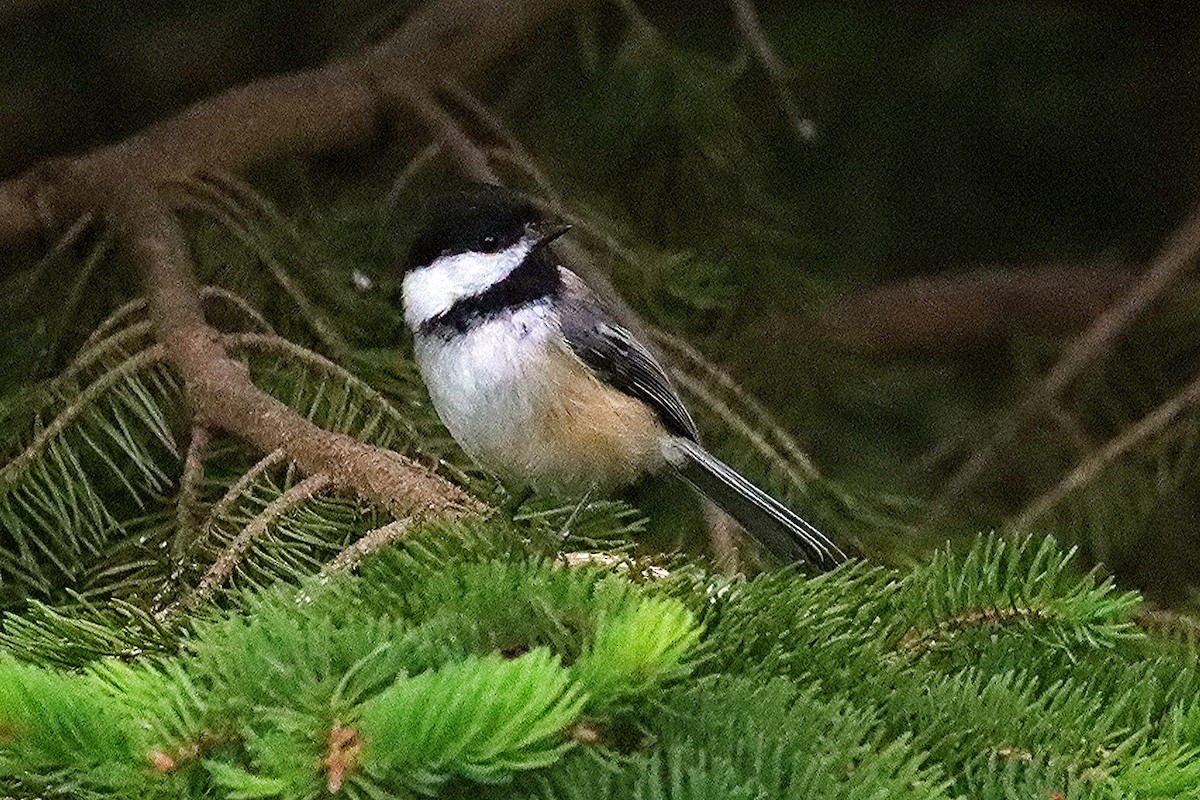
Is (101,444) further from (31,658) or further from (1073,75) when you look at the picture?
(1073,75)

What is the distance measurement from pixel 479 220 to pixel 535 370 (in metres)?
0.18

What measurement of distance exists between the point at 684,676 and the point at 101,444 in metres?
0.82

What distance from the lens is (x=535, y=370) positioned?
1.80 meters

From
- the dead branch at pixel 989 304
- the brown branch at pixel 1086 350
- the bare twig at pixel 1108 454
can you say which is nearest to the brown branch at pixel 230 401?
the bare twig at pixel 1108 454

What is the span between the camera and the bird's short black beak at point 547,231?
68.5 inches

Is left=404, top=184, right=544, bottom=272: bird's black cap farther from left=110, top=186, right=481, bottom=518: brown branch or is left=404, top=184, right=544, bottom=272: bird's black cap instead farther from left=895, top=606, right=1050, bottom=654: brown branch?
left=895, top=606, right=1050, bottom=654: brown branch

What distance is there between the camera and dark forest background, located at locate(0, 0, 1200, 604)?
6.91 feet

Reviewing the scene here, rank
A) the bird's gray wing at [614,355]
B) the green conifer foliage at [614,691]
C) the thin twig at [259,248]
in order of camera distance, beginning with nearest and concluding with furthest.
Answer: the green conifer foliage at [614,691]
the thin twig at [259,248]
the bird's gray wing at [614,355]

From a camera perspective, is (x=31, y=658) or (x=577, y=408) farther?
(x=577, y=408)

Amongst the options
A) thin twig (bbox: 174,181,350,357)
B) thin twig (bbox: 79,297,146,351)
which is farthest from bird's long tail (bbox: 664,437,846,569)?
thin twig (bbox: 79,297,146,351)

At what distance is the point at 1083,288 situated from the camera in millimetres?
2617

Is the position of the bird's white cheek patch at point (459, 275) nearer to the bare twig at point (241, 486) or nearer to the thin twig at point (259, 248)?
the thin twig at point (259, 248)

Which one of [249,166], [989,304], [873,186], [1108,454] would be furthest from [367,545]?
[873,186]

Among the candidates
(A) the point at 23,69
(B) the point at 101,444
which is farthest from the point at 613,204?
(A) the point at 23,69
